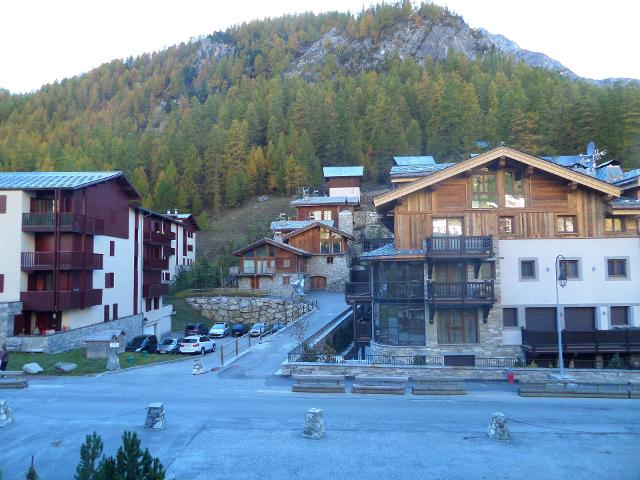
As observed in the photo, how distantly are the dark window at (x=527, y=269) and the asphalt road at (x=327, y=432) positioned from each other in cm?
699

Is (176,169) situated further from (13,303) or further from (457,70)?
(457,70)

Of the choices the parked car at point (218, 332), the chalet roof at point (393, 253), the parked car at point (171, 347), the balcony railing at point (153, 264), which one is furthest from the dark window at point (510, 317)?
the balcony railing at point (153, 264)

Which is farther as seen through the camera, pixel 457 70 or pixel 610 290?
pixel 457 70

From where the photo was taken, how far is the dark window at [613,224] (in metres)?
25.0

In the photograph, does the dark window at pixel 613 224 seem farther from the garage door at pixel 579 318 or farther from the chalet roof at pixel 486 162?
the garage door at pixel 579 318

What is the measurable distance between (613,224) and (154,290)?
36364 mm

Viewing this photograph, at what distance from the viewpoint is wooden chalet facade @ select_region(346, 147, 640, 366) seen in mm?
23984

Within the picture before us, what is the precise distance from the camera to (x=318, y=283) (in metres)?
59.8

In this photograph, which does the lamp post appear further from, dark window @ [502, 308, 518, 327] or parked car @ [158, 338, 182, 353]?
parked car @ [158, 338, 182, 353]

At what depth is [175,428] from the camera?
14.0 metres

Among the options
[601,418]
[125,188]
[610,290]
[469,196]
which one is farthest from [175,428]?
[125,188]

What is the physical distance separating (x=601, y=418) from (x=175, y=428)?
13940mm

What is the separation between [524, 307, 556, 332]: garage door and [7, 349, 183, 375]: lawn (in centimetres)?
2044

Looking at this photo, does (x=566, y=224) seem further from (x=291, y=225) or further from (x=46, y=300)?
(x=291, y=225)
